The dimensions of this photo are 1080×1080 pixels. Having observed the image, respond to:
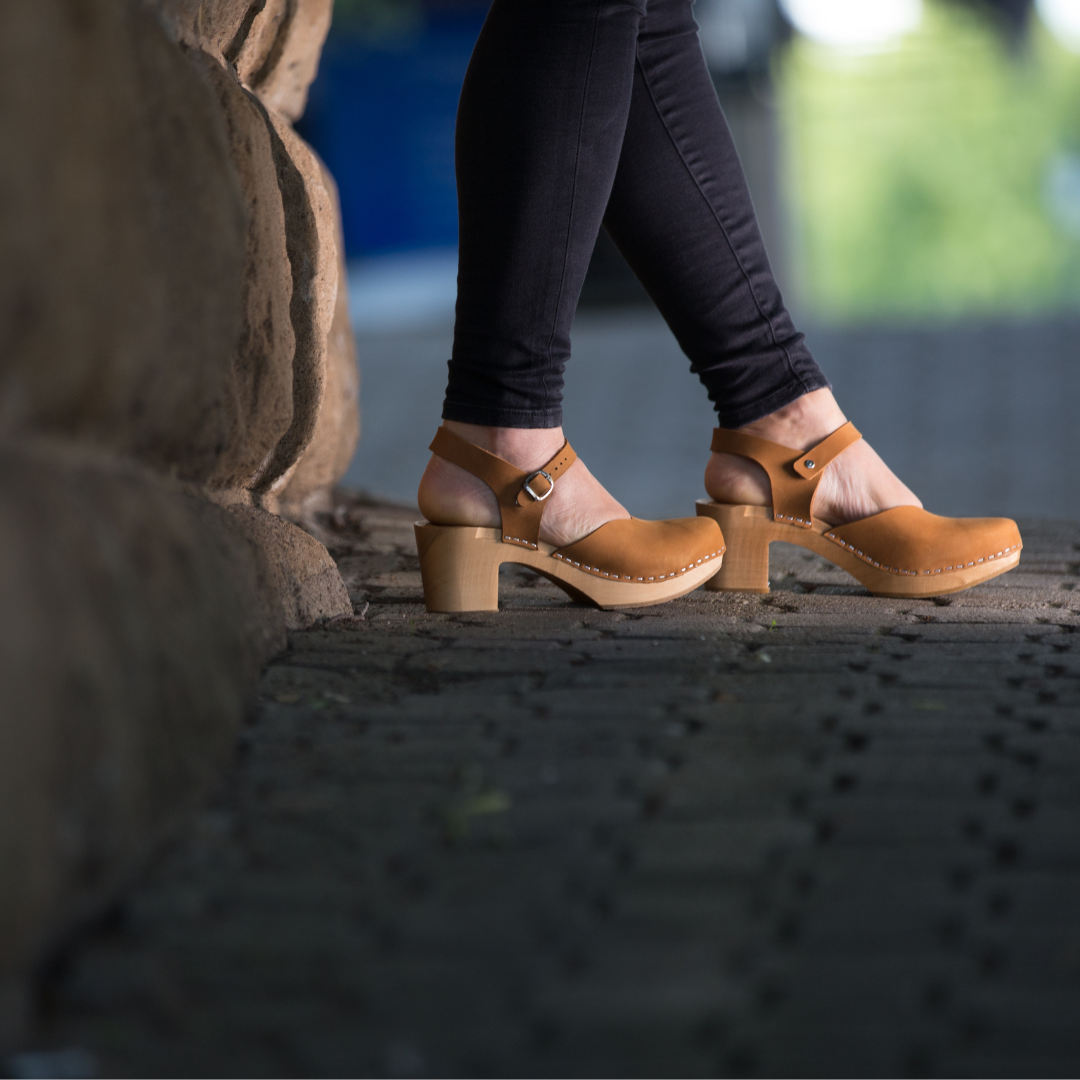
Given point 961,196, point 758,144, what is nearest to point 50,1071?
point 758,144

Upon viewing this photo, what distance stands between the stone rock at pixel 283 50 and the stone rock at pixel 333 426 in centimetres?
22

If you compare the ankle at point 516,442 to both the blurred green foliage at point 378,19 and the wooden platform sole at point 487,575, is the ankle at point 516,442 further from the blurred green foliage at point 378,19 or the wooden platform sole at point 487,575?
the blurred green foliage at point 378,19

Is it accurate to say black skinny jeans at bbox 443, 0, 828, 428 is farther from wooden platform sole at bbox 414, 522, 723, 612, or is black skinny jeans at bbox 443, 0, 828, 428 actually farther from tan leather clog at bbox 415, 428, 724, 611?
wooden platform sole at bbox 414, 522, 723, 612

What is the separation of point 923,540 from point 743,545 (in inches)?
11.9

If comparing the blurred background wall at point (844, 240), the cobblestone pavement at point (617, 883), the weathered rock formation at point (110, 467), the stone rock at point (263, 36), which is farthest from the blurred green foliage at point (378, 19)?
the cobblestone pavement at point (617, 883)

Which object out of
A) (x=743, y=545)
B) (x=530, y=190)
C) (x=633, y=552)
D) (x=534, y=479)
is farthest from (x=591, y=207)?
(x=743, y=545)

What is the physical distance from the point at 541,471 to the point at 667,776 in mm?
737

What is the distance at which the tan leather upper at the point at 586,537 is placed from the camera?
188 centimetres

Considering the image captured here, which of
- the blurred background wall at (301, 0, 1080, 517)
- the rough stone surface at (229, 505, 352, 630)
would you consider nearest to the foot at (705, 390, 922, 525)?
the rough stone surface at (229, 505, 352, 630)

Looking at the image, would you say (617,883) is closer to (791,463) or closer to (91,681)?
(91,681)

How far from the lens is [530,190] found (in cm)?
176

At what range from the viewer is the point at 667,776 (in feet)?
4.07

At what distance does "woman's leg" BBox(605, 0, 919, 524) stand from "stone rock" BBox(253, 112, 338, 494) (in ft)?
1.98

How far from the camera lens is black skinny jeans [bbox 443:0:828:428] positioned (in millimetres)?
1758
